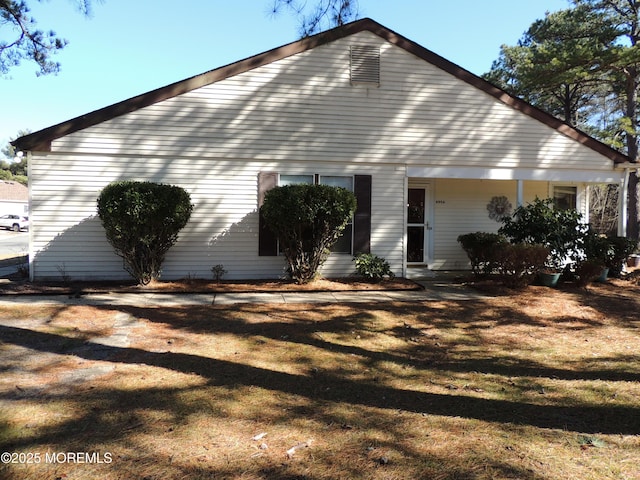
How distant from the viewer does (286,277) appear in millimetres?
9281

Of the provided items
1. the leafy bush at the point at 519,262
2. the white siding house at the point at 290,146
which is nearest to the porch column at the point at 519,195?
the white siding house at the point at 290,146

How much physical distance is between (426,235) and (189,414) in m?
8.76

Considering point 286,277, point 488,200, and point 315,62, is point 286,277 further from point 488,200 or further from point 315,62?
point 488,200

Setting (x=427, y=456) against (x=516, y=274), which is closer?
(x=427, y=456)

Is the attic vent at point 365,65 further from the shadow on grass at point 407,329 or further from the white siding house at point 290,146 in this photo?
the shadow on grass at point 407,329

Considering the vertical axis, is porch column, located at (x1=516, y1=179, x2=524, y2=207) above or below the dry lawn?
above

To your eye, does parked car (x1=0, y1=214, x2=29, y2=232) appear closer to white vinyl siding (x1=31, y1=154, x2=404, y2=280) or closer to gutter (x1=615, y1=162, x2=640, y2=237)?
white vinyl siding (x1=31, y1=154, x2=404, y2=280)

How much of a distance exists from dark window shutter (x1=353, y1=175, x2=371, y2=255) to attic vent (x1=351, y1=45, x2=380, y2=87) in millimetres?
2077

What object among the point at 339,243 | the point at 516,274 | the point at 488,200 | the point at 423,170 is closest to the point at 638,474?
the point at 516,274

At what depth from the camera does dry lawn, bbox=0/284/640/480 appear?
2656mm

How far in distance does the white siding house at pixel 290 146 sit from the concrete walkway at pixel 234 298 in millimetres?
A: 1313

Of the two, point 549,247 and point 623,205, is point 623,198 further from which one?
point 549,247

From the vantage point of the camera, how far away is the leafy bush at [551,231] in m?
8.83

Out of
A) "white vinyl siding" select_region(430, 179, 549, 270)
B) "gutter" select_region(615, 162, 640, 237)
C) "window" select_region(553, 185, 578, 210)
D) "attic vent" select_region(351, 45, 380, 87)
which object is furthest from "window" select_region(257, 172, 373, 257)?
"gutter" select_region(615, 162, 640, 237)
